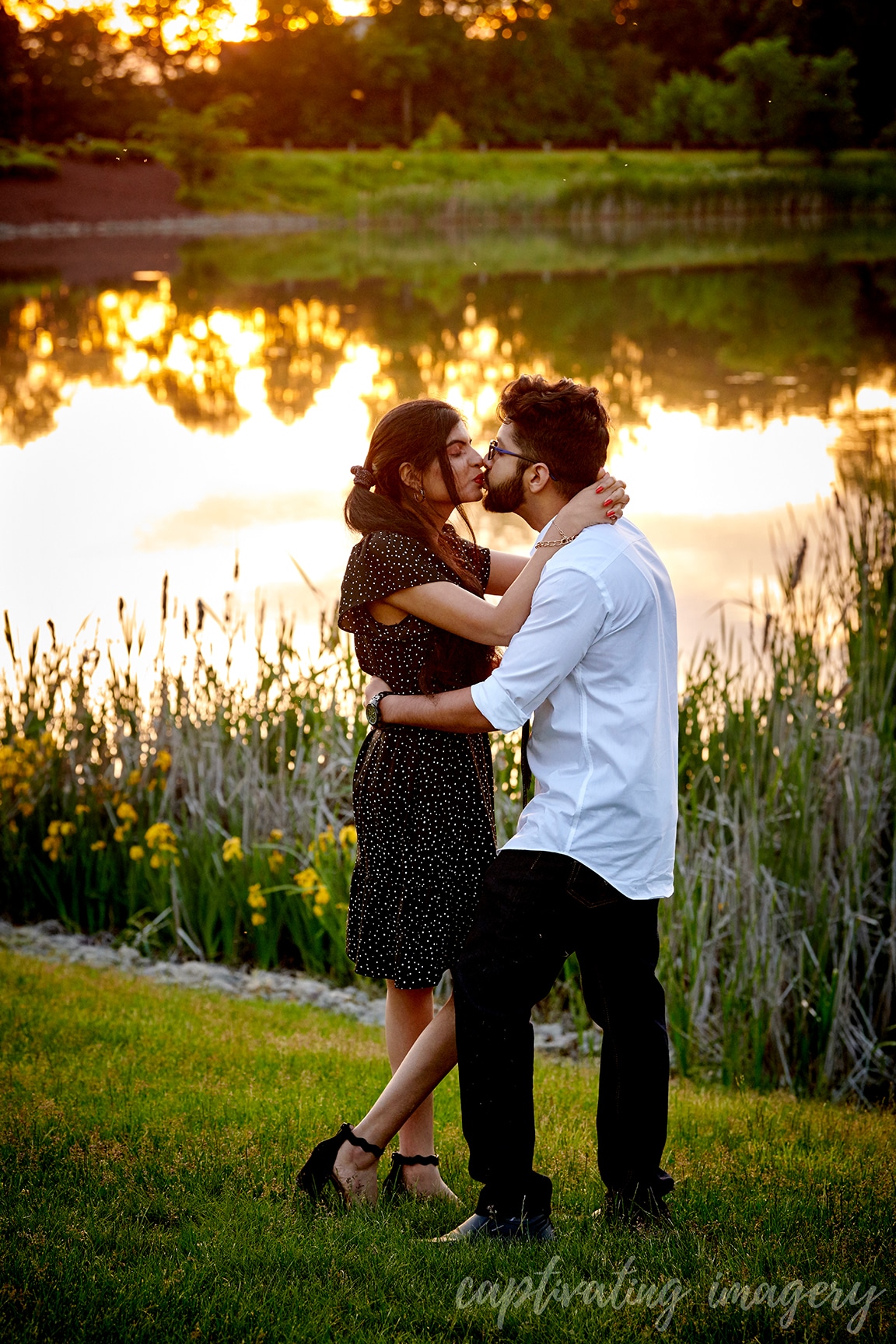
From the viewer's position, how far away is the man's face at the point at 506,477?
272 cm

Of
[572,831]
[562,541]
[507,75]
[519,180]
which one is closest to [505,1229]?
[572,831]

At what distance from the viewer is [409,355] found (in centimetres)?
1160

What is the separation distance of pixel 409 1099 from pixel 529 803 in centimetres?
70

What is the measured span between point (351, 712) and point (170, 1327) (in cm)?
385

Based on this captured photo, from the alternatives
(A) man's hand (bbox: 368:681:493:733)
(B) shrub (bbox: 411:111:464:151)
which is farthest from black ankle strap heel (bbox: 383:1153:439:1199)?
(B) shrub (bbox: 411:111:464:151)

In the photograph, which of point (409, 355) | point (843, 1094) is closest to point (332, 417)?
point (409, 355)

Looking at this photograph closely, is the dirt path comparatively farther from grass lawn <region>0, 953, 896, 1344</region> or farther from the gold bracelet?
the gold bracelet

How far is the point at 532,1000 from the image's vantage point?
266 centimetres

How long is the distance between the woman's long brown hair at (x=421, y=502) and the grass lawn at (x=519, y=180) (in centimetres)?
1046

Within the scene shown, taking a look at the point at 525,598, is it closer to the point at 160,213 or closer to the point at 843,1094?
the point at 843,1094

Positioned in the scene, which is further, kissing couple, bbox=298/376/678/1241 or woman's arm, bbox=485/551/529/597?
woman's arm, bbox=485/551/529/597

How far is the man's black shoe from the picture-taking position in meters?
2.68

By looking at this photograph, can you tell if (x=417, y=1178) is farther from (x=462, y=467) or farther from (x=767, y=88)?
(x=767, y=88)

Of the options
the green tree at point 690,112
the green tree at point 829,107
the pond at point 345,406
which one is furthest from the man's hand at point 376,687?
the green tree at point 690,112
